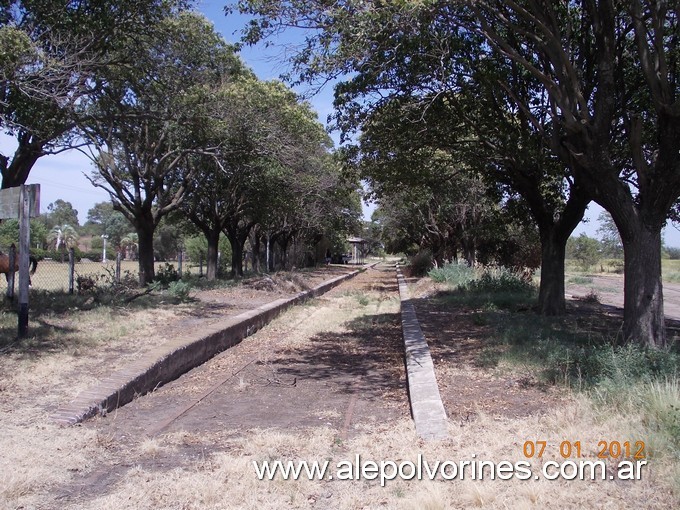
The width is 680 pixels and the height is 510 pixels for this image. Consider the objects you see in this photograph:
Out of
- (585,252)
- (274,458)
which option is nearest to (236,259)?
(274,458)

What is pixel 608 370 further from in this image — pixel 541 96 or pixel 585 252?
pixel 585 252

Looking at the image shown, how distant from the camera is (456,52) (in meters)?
9.90

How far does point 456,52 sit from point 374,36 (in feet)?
7.67

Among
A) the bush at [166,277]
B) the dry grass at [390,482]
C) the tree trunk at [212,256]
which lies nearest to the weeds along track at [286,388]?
the dry grass at [390,482]

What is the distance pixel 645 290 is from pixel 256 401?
5.07 meters

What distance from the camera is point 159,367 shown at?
766 centimetres

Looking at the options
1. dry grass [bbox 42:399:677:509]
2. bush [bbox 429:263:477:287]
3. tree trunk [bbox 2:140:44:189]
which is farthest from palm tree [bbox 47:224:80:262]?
dry grass [bbox 42:399:677:509]

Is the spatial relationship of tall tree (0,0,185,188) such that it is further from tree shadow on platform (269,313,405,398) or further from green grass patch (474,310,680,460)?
green grass patch (474,310,680,460)

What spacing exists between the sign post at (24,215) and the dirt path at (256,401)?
8.42 feet

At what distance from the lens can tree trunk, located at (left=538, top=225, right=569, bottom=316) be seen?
41.5 feet

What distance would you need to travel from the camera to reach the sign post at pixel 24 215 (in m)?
8.39

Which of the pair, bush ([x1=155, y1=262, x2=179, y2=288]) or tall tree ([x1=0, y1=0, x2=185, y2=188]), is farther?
bush ([x1=155, y1=262, x2=179, y2=288])

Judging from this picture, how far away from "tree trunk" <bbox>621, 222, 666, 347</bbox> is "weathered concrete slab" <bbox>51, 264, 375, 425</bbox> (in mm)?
6056
